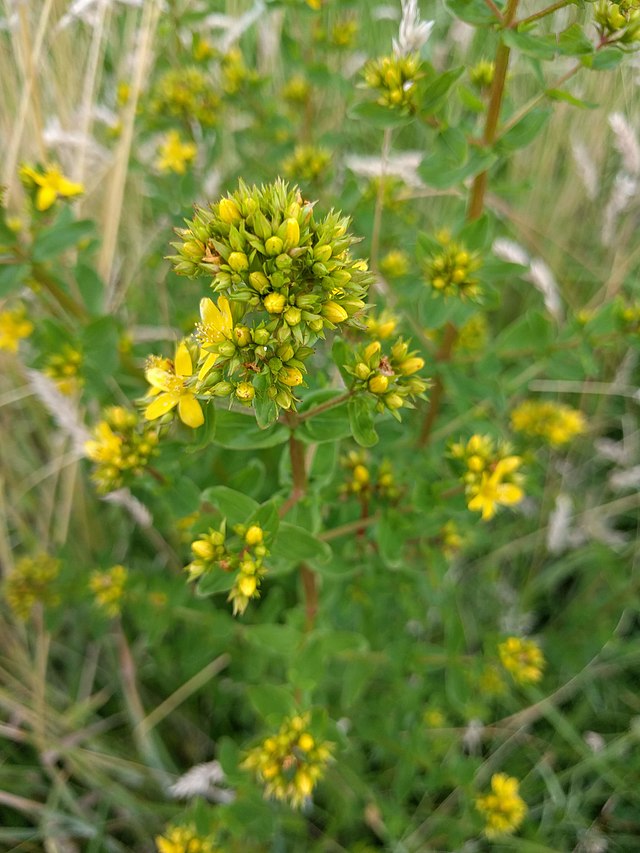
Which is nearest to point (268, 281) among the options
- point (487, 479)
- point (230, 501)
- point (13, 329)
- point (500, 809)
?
point (230, 501)

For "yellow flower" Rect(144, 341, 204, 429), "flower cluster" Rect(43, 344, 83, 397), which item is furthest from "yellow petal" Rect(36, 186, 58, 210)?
"yellow flower" Rect(144, 341, 204, 429)

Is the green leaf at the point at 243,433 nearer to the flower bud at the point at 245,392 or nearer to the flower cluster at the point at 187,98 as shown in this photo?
the flower bud at the point at 245,392

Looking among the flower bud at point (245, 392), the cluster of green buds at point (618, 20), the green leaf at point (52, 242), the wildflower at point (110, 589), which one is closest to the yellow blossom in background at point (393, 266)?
the cluster of green buds at point (618, 20)

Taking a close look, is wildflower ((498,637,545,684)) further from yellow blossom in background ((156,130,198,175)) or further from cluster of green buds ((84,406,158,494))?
yellow blossom in background ((156,130,198,175))

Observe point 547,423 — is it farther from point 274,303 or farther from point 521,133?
point 274,303

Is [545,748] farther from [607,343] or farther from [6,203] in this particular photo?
[6,203]

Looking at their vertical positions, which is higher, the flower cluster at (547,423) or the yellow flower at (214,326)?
the yellow flower at (214,326)
